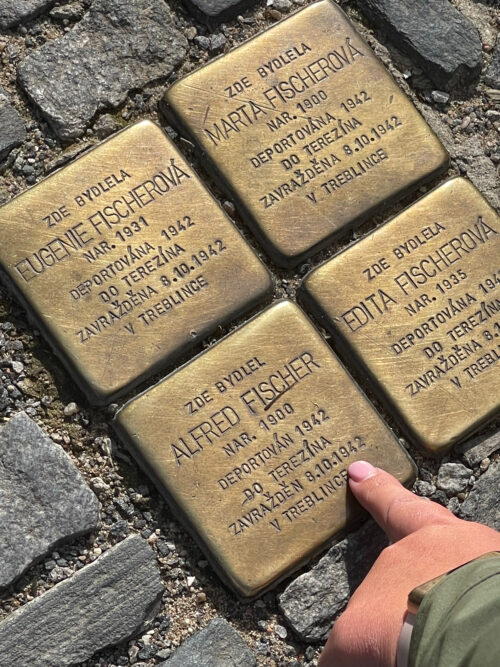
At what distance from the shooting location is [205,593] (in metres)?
1.63

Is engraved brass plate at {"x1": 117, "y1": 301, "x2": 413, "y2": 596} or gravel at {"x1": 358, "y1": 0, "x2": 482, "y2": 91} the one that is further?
gravel at {"x1": 358, "y1": 0, "x2": 482, "y2": 91}

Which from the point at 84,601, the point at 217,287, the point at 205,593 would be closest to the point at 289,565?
the point at 205,593

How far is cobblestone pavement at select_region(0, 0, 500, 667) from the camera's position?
1.59 meters

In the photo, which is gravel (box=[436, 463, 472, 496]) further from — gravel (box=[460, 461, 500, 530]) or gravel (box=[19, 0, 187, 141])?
gravel (box=[19, 0, 187, 141])

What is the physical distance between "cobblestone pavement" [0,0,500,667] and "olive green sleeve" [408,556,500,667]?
0.48m

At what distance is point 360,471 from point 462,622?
0.57m

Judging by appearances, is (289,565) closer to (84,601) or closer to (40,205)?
(84,601)

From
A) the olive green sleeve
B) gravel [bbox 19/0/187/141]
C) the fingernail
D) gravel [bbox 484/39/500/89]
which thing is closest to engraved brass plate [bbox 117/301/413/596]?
the fingernail

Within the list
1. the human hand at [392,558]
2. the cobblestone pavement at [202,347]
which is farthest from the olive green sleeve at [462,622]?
the cobblestone pavement at [202,347]

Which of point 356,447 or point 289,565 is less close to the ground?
point 356,447

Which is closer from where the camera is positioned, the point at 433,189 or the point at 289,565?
the point at 289,565

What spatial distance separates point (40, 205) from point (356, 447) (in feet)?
2.70

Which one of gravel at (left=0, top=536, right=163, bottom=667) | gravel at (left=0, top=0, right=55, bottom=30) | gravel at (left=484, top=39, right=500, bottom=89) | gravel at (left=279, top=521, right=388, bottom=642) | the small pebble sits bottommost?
gravel at (left=279, top=521, right=388, bottom=642)

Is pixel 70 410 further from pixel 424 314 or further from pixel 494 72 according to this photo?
pixel 494 72
